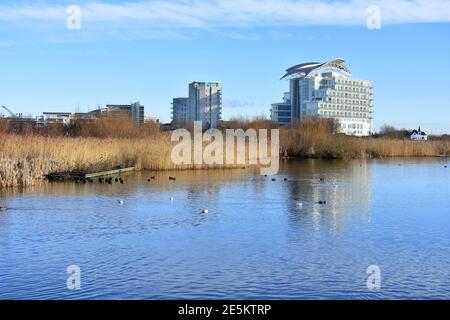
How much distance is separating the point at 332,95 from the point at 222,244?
Answer: 88892 mm

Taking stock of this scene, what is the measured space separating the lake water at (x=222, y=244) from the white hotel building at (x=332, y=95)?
7995 cm

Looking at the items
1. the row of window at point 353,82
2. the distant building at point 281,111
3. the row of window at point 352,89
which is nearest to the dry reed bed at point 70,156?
the row of window at point 352,89

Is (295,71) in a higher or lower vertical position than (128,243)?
higher

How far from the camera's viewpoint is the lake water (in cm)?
727

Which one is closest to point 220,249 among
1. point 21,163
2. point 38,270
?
point 38,270

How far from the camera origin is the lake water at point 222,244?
7.27 m

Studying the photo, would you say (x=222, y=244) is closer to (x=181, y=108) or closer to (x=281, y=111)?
(x=281, y=111)

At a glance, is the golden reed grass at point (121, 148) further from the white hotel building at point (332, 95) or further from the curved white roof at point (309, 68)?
the curved white roof at point (309, 68)

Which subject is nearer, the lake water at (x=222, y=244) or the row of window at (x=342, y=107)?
the lake water at (x=222, y=244)

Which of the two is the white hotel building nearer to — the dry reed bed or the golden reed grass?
the golden reed grass
